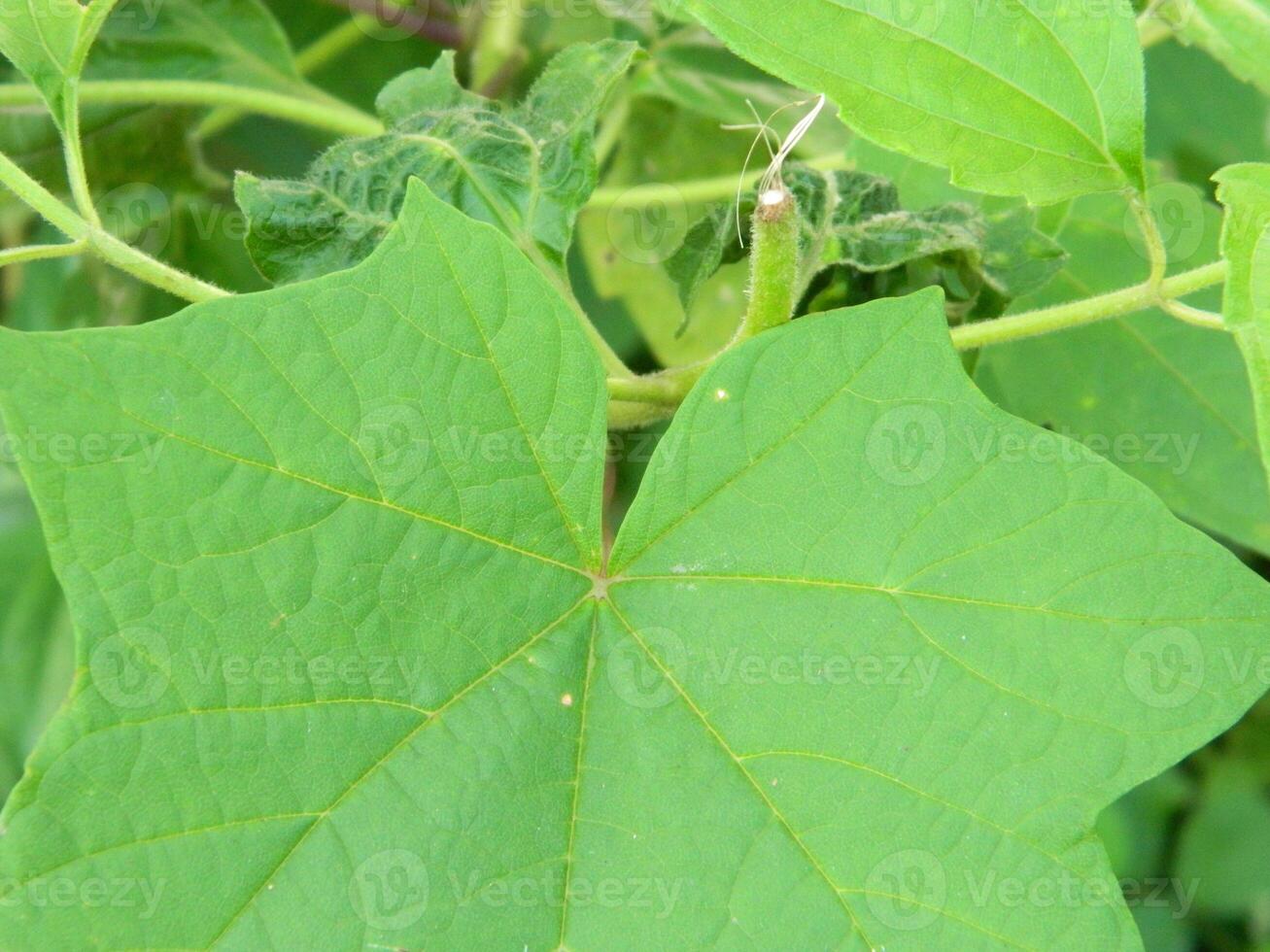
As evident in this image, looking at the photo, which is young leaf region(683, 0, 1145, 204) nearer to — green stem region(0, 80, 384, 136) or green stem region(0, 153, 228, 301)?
green stem region(0, 153, 228, 301)

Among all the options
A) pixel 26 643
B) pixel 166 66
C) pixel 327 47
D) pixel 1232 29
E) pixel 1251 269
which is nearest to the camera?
pixel 1251 269

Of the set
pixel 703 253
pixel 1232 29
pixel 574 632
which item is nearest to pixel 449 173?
pixel 703 253

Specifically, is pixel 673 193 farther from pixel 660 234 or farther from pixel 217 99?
pixel 217 99

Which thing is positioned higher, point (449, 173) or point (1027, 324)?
point (449, 173)

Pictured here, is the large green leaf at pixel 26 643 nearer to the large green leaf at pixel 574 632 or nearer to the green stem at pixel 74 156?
the green stem at pixel 74 156

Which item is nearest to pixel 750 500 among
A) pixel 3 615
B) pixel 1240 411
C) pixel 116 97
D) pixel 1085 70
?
pixel 1085 70

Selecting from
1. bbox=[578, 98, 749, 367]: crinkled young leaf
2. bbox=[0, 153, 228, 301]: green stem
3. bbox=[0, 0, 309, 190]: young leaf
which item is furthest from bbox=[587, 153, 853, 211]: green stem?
bbox=[0, 153, 228, 301]: green stem

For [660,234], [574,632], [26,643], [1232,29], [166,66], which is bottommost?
[26,643]
